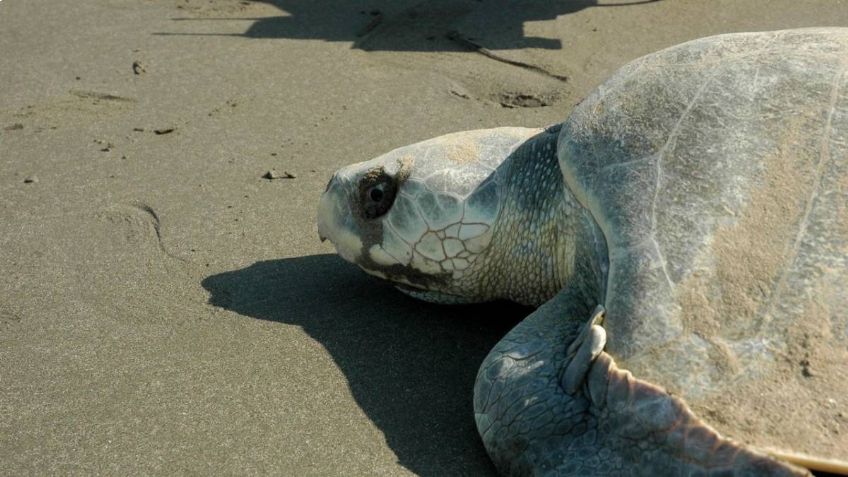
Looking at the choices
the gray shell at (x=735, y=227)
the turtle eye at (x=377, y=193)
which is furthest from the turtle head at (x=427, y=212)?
the gray shell at (x=735, y=227)

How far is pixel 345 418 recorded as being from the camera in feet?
6.92

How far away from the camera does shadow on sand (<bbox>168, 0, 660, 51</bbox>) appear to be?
175 inches

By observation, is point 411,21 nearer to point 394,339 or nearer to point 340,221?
point 340,221

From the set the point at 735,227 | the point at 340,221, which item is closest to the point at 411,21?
the point at 340,221

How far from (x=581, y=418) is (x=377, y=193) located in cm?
89

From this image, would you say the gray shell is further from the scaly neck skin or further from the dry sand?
the dry sand

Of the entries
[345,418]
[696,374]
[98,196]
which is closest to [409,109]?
[98,196]

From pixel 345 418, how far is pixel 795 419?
959 mm

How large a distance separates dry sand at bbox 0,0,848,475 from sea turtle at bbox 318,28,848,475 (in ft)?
0.92

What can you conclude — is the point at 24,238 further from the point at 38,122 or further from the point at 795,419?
the point at 795,419

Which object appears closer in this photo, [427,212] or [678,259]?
[678,259]

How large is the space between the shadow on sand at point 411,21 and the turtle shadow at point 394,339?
196 cm

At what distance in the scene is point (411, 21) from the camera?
474 cm

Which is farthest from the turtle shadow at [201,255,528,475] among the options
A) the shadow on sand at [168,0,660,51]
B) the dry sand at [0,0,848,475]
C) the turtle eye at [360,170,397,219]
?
the shadow on sand at [168,0,660,51]
